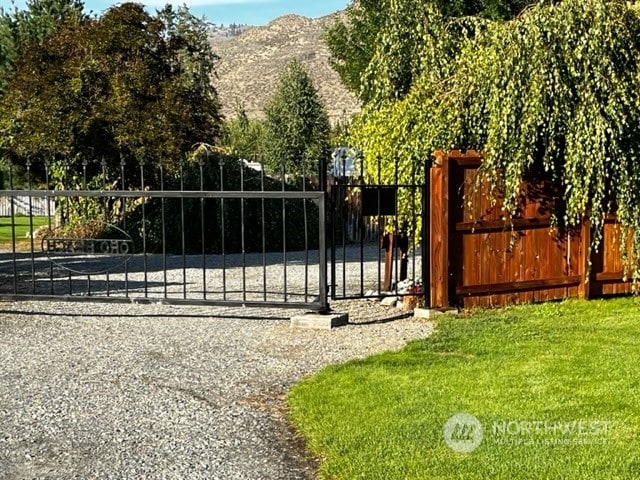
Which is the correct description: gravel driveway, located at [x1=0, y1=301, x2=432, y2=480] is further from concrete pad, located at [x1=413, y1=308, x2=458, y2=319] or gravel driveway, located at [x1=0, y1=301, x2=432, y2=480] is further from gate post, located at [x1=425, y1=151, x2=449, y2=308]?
gate post, located at [x1=425, y1=151, x2=449, y2=308]

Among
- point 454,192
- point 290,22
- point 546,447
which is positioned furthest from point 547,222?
point 290,22

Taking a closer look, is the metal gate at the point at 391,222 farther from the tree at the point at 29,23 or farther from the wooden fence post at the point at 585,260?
the tree at the point at 29,23

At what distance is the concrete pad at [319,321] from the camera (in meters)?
8.78

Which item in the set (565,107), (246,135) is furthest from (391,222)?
(246,135)

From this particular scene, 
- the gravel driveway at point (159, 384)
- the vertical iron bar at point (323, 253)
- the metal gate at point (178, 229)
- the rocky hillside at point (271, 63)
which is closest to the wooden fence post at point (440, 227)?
the gravel driveway at point (159, 384)

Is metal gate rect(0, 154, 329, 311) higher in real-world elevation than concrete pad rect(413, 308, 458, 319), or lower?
higher

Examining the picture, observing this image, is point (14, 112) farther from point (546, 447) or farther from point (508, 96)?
point (546, 447)

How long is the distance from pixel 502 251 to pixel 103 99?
36.1ft

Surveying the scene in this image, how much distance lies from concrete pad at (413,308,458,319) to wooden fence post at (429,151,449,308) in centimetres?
7

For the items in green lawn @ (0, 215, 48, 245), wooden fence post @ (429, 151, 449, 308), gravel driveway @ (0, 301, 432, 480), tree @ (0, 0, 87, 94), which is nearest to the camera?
gravel driveway @ (0, 301, 432, 480)

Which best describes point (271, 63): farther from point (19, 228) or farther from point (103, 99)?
point (103, 99)

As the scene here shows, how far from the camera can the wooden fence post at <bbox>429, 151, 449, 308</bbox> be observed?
9.12m

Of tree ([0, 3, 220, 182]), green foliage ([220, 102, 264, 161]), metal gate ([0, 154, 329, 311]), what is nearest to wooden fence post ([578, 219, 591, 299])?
metal gate ([0, 154, 329, 311])

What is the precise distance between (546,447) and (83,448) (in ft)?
9.13
